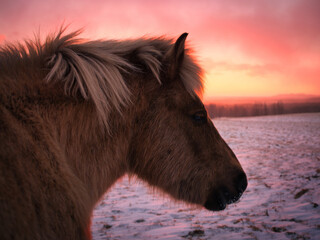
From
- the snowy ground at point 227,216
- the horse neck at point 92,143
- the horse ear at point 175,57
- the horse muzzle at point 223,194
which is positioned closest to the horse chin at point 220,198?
the horse muzzle at point 223,194

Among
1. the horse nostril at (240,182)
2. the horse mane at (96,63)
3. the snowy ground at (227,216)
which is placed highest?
the horse mane at (96,63)

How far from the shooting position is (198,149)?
1.83 m

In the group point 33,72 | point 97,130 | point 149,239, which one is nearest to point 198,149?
point 97,130

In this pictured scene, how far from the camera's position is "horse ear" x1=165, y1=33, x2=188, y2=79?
164 centimetres

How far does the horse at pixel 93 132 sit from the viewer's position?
118 cm

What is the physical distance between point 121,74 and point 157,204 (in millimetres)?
4213

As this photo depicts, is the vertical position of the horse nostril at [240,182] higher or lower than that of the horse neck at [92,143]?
lower

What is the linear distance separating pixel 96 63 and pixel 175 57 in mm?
640

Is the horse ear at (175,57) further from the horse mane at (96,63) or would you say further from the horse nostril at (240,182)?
the horse nostril at (240,182)

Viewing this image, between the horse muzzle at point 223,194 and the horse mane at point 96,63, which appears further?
the horse muzzle at point 223,194

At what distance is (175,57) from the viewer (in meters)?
1.71

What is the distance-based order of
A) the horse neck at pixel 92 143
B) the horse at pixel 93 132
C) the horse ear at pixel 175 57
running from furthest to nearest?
1. the horse ear at pixel 175 57
2. the horse neck at pixel 92 143
3. the horse at pixel 93 132

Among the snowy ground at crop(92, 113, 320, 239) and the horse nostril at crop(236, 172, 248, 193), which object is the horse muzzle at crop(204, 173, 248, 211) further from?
the snowy ground at crop(92, 113, 320, 239)

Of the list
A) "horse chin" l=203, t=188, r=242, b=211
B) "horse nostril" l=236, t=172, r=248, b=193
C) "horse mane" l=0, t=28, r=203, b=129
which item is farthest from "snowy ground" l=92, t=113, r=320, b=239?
"horse mane" l=0, t=28, r=203, b=129
